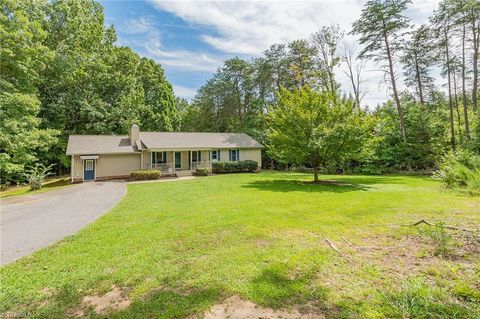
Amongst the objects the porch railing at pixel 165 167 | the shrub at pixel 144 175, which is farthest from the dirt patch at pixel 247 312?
the porch railing at pixel 165 167

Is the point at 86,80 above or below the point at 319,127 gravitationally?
above

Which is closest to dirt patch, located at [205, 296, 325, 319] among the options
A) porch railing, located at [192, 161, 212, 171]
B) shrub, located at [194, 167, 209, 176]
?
shrub, located at [194, 167, 209, 176]

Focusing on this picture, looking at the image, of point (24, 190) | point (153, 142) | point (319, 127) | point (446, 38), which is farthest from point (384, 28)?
point (24, 190)

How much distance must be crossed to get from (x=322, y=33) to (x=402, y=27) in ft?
26.0

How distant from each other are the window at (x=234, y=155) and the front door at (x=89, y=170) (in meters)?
12.5

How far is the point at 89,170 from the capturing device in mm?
20062

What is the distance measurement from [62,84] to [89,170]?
1162 cm

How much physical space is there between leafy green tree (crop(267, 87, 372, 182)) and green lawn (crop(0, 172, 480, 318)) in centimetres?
732

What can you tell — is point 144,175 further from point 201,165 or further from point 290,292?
point 290,292

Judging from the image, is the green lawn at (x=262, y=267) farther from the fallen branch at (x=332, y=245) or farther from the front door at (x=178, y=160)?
the front door at (x=178, y=160)

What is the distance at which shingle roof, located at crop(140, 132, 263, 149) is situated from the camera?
904 inches

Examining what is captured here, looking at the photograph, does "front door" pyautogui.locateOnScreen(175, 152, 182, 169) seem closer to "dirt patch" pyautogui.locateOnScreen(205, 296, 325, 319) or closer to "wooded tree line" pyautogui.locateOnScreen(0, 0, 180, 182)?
"wooded tree line" pyautogui.locateOnScreen(0, 0, 180, 182)

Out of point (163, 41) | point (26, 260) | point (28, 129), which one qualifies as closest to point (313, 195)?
point (26, 260)

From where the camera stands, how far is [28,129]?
17641mm
